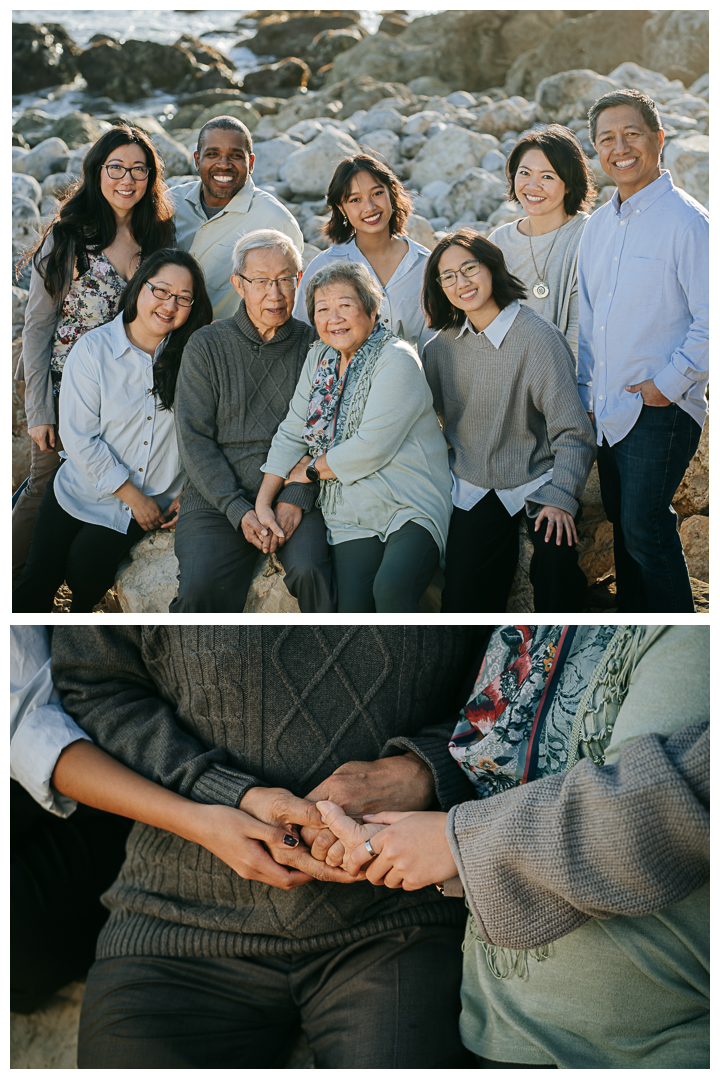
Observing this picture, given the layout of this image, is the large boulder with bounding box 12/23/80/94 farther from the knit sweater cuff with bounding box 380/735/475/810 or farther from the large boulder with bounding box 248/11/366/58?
the knit sweater cuff with bounding box 380/735/475/810

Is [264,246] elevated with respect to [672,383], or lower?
elevated

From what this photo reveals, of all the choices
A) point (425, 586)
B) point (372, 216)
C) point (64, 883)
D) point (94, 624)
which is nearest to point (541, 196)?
point (372, 216)

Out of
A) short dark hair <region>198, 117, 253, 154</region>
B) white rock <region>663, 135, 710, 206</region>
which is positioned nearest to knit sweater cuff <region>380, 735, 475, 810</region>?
short dark hair <region>198, 117, 253, 154</region>

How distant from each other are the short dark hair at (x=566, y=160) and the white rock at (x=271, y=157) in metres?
2.76

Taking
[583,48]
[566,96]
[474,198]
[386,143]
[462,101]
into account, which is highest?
[583,48]

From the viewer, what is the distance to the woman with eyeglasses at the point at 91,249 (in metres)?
2.36

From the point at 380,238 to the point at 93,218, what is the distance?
868 mm

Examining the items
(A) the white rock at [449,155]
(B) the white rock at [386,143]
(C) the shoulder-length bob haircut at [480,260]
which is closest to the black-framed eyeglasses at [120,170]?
(C) the shoulder-length bob haircut at [480,260]

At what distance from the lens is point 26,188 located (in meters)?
4.02

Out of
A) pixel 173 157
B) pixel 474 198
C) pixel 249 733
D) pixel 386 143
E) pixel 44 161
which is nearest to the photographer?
pixel 249 733

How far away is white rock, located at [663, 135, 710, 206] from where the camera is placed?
384cm

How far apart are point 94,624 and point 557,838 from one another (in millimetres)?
1015

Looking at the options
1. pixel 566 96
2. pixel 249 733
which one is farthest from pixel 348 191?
pixel 566 96

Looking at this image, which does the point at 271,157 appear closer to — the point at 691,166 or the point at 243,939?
the point at 691,166
